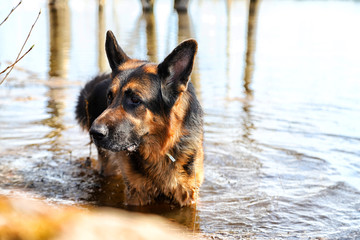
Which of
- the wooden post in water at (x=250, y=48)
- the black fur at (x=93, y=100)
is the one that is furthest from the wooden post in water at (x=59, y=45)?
the black fur at (x=93, y=100)

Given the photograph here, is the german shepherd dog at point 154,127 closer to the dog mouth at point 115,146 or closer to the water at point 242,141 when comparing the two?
the dog mouth at point 115,146

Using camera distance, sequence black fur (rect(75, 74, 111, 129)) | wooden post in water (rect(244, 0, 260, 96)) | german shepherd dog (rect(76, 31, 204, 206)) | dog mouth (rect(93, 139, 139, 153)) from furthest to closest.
A: wooden post in water (rect(244, 0, 260, 96)) → black fur (rect(75, 74, 111, 129)) → german shepherd dog (rect(76, 31, 204, 206)) → dog mouth (rect(93, 139, 139, 153))

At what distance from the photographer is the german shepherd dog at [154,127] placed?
4.38m

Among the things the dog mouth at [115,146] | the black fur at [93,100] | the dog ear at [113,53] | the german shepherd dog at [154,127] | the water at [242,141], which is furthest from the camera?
the black fur at [93,100]

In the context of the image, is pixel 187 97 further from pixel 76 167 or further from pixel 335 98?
pixel 335 98

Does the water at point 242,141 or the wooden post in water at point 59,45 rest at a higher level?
the wooden post in water at point 59,45

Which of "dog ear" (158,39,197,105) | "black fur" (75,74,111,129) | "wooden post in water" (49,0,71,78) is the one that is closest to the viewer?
"dog ear" (158,39,197,105)

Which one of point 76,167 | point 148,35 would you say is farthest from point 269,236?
point 148,35

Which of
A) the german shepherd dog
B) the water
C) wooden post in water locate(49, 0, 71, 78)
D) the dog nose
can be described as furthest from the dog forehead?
wooden post in water locate(49, 0, 71, 78)

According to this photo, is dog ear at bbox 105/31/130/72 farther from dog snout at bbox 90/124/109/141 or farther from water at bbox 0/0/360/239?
water at bbox 0/0/360/239

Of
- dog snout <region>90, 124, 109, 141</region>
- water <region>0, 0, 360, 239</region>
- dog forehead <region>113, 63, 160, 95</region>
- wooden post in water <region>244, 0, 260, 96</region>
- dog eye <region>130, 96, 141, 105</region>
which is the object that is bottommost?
water <region>0, 0, 360, 239</region>

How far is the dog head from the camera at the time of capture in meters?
4.35

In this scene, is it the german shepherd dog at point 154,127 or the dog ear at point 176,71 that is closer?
the german shepherd dog at point 154,127

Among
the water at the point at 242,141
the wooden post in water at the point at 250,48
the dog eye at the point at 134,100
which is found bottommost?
the water at the point at 242,141
